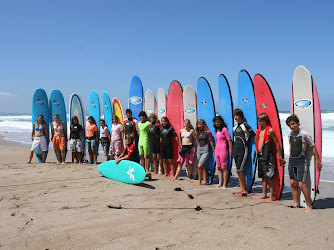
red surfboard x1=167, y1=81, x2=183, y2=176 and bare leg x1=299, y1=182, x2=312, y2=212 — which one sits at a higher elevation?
red surfboard x1=167, y1=81, x2=183, y2=176

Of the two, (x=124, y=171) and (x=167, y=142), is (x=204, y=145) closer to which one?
(x=167, y=142)

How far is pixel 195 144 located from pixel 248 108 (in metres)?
1.32

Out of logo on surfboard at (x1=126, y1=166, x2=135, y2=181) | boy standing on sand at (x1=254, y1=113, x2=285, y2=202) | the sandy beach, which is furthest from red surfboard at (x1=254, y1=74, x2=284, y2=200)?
logo on surfboard at (x1=126, y1=166, x2=135, y2=181)

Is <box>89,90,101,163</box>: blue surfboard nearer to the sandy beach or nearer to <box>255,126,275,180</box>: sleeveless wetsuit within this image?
the sandy beach

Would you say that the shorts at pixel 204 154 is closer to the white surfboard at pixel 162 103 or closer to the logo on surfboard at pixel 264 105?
the logo on surfboard at pixel 264 105

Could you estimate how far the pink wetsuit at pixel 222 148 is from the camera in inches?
185

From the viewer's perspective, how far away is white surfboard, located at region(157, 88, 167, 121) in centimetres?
650

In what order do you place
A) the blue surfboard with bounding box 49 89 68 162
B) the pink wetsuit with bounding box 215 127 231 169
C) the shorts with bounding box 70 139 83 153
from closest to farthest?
the pink wetsuit with bounding box 215 127 231 169, the shorts with bounding box 70 139 83 153, the blue surfboard with bounding box 49 89 68 162

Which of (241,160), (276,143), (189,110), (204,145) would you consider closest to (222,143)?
(204,145)

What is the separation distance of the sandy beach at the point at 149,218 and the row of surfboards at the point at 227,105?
683mm

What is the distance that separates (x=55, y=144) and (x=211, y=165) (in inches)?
153

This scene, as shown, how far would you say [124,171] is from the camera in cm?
500

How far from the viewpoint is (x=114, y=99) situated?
7203 millimetres

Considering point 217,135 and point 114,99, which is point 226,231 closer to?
point 217,135
